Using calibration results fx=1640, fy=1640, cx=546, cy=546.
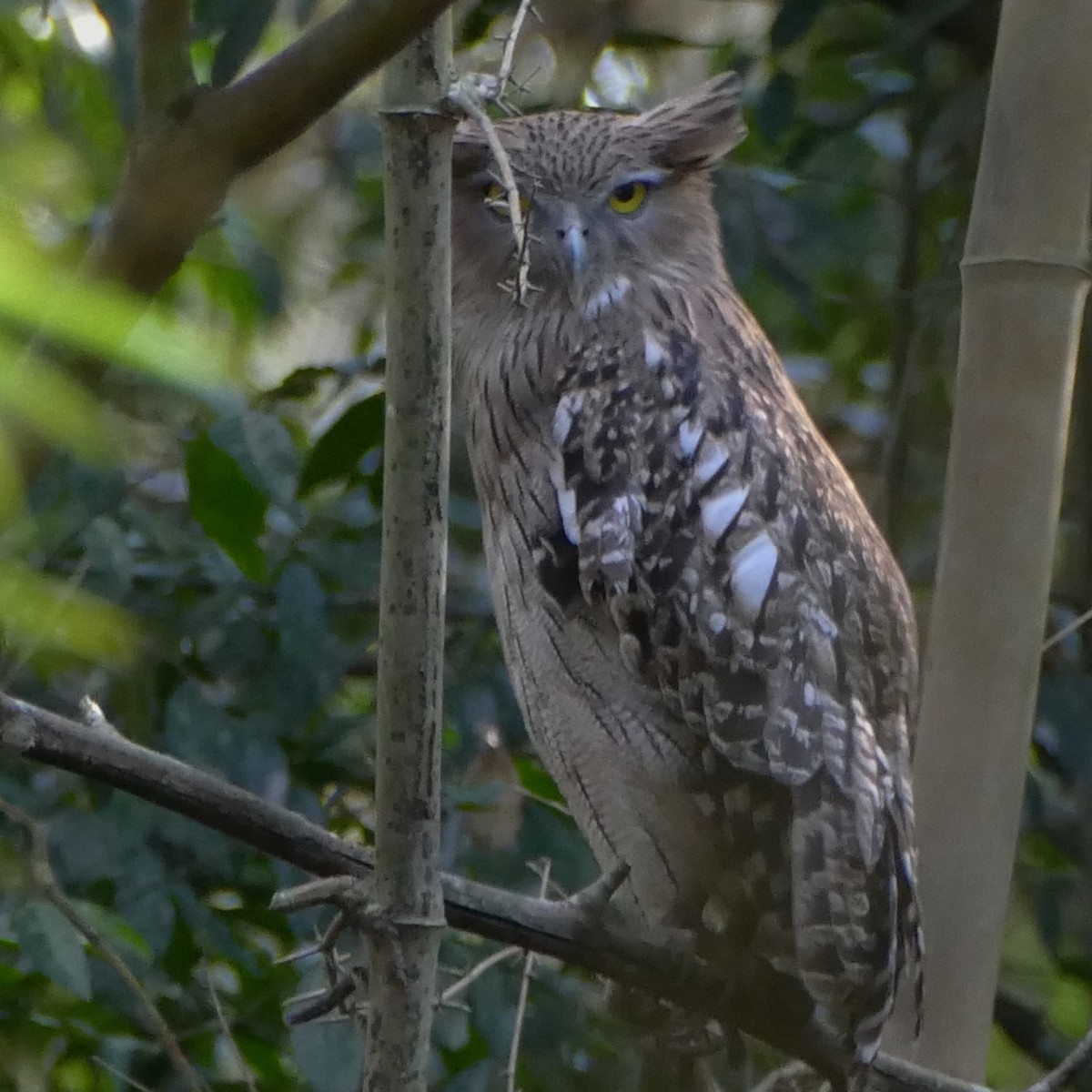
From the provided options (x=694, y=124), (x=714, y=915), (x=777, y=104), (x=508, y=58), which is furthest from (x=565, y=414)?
(x=508, y=58)

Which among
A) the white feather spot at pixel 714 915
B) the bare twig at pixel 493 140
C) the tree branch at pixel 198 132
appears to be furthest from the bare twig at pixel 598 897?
the tree branch at pixel 198 132

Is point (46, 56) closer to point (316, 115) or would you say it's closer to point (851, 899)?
point (316, 115)

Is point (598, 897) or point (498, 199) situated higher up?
point (498, 199)

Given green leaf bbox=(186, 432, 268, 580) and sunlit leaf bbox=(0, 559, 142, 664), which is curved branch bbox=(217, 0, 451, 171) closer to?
sunlit leaf bbox=(0, 559, 142, 664)

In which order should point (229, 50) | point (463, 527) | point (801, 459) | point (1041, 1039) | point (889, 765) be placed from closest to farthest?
point (229, 50)
point (889, 765)
point (801, 459)
point (463, 527)
point (1041, 1039)

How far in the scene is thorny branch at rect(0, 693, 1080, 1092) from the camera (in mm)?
1138

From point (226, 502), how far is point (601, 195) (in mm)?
676

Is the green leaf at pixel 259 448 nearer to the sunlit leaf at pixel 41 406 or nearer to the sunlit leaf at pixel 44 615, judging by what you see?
the sunlit leaf at pixel 44 615

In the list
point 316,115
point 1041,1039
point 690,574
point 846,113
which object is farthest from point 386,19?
point 1041,1039

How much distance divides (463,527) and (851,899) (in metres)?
0.79

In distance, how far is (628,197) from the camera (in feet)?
6.89

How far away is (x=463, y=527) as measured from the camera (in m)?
2.21

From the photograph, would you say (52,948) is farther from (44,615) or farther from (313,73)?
(313,73)

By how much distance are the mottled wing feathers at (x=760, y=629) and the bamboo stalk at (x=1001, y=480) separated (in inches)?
5.0
